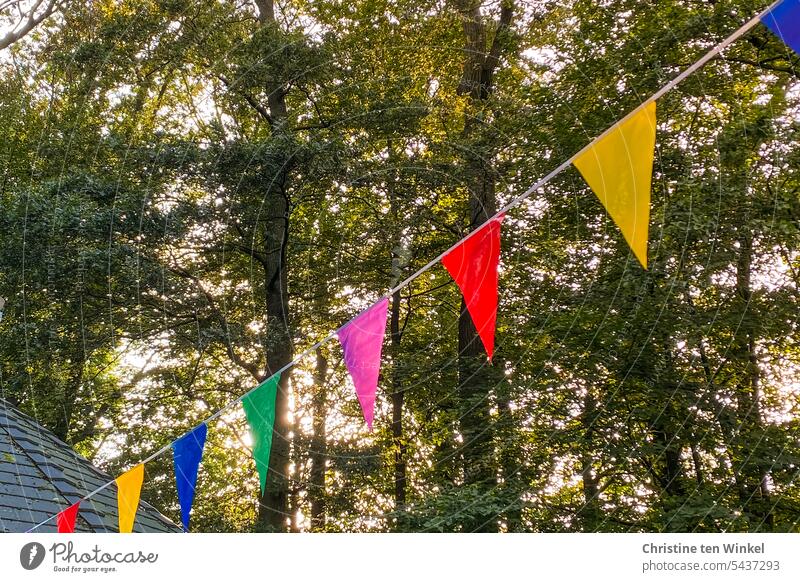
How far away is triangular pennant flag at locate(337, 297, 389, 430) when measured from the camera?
454 centimetres

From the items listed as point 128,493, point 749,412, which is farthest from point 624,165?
point 749,412

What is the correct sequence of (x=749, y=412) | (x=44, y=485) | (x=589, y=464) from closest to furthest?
(x=44, y=485), (x=749, y=412), (x=589, y=464)

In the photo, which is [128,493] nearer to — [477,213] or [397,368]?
[397,368]

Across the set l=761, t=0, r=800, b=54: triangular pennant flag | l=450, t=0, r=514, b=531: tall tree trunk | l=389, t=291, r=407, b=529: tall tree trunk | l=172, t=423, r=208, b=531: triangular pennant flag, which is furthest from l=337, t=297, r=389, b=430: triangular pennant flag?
l=389, t=291, r=407, b=529: tall tree trunk

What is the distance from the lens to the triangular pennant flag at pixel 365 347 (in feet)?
14.9

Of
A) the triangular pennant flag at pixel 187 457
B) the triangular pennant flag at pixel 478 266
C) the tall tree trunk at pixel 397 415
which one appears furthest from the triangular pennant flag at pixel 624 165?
the tall tree trunk at pixel 397 415

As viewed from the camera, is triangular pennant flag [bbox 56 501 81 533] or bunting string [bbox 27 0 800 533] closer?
bunting string [bbox 27 0 800 533]

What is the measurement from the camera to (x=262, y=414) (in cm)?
491

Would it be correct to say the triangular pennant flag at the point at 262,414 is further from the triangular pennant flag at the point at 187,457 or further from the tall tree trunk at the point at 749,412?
the tall tree trunk at the point at 749,412

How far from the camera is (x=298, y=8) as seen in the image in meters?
13.9

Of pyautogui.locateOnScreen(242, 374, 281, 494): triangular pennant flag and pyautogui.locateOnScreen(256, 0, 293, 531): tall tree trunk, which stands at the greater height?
pyautogui.locateOnScreen(256, 0, 293, 531): tall tree trunk

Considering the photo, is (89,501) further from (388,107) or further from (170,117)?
(170,117)

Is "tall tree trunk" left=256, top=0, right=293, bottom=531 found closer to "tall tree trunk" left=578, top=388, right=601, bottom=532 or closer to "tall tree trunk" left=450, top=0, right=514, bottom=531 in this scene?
"tall tree trunk" left=450, top=0, right=514, bottom=531

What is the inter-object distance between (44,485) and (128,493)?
92cm
